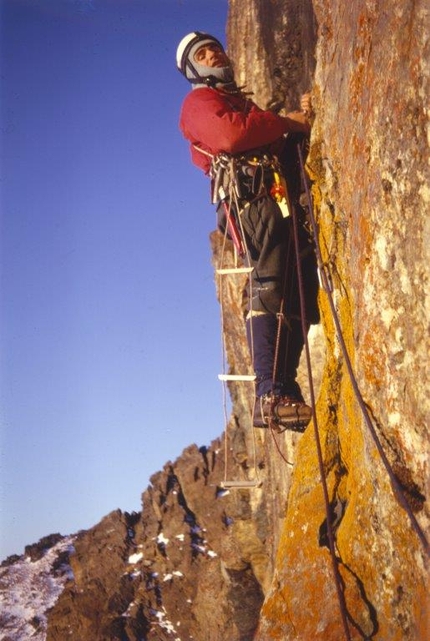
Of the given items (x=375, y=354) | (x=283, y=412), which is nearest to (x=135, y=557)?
(x=283, y=412)

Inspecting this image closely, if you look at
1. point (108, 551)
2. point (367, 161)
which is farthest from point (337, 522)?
point (108, 551)

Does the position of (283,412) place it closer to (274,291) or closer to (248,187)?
(274,291)

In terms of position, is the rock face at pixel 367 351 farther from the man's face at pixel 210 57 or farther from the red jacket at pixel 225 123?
the man's face at pixel 210 57

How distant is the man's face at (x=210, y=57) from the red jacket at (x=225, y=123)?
483 millimetres

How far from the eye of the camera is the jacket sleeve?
18.4 feet

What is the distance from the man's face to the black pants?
1.61 meters

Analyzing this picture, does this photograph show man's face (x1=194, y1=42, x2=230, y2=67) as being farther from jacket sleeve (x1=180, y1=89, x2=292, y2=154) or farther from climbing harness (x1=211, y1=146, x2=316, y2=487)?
climbing harness (x1=211, y1=146, x2=316, y2=487)

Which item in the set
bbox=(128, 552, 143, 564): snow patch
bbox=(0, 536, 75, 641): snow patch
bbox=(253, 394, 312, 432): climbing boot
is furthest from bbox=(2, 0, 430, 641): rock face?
bbox=(0, 536, 75, 641): snow patch

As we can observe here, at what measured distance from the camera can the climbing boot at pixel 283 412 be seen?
19.0 ft

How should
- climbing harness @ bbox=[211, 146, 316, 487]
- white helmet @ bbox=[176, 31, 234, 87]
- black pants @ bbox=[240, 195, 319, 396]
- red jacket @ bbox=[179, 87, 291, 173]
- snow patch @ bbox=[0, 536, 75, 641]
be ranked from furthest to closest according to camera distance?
snow patch @ bbox=[0, 536, 75, 641], white helmet @ bbox=[176, 31, 234, 87], black pants @ bbox=[240, 195, 319, 396], climbing harness @ bbox=[211, 146, 316, 487], red jacket @ bbox=[179, 87, 291, 173]

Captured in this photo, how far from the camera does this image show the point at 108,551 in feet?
273

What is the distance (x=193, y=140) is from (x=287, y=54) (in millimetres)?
6611

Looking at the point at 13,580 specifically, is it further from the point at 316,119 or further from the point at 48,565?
the point at 316,119

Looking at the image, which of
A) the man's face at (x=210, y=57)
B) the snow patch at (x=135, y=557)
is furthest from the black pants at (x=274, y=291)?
the snow patch at (x=135, y=557)
